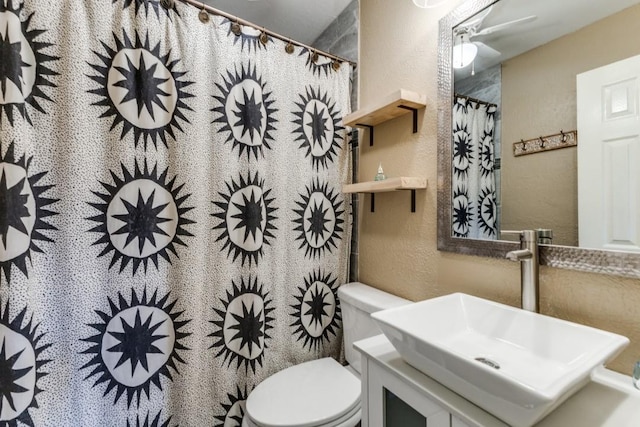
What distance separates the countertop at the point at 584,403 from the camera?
503 mm

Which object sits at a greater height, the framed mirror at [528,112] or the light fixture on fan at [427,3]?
the light fixture on fan at [427,3]

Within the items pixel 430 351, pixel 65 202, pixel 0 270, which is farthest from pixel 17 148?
pixel 430 351

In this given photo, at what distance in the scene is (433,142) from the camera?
1.15 metres

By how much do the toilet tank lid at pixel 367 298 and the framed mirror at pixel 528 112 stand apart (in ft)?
1.12

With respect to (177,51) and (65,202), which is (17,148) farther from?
(177,51)

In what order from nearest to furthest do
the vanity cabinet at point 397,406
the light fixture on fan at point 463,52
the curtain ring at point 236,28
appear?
the vanity cabinet at point 397,406, the light fixture on fan at point 463,52, the curtain ring at point 236,28

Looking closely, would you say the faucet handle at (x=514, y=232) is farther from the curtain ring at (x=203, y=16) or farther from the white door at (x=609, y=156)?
the curtain ring at (x=203, y=16)

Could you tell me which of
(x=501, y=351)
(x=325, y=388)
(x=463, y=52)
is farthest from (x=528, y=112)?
(x=325, y=388)

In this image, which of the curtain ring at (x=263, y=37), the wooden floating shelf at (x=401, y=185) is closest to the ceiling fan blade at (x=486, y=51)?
the wooden floating shelf at (x=401, y=185)

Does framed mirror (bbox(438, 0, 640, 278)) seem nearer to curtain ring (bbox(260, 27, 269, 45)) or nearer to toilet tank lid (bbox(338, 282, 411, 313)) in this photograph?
toilet tank lid (bbox(338, 282, 411, 313))

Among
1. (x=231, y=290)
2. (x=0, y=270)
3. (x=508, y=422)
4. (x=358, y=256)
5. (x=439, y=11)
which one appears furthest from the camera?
(x=358, y=256)

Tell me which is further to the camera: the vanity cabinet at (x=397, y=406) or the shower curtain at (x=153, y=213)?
the shower curtain at (x=153, y=213)

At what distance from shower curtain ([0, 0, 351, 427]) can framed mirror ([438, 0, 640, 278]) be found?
0.67 metres

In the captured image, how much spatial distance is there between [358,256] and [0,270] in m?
1.43
